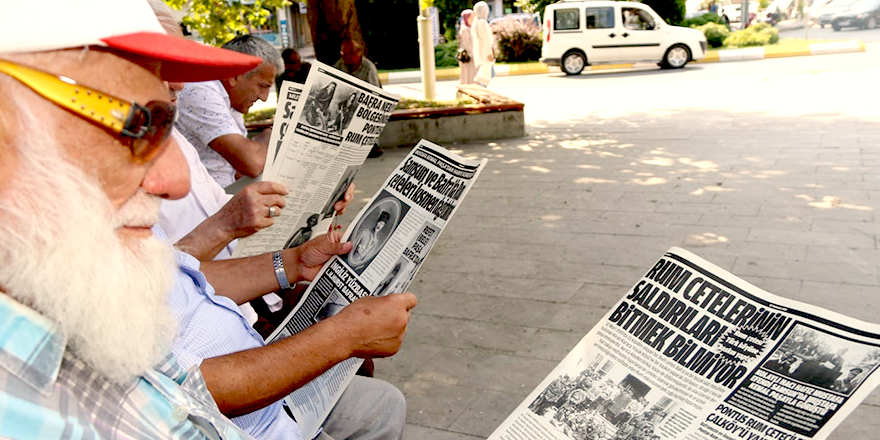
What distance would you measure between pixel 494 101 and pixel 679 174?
315 centimetres

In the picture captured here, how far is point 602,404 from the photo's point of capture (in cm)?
147

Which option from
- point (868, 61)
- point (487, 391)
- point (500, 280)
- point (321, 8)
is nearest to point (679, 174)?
point (500, 280)

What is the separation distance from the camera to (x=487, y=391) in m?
2.94

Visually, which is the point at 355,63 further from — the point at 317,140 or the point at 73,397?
the point at 73,397

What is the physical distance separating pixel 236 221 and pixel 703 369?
4.13 feet

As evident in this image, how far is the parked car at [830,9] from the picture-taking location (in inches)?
959

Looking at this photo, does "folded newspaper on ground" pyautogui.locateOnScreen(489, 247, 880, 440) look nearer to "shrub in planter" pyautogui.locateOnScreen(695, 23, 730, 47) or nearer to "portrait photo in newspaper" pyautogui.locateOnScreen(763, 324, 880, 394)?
"portrait photo in newspaper" pyautogui.locateOnScreen(763, 324, 880, 394)

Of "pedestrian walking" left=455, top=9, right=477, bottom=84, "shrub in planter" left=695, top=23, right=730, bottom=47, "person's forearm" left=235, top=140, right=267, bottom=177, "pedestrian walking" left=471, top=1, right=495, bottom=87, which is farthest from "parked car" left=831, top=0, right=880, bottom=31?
"person's forearm" left=235, top=140, right=267, bottom=177

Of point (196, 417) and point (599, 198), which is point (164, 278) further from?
point (599, 198)

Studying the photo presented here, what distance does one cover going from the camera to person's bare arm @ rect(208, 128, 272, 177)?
2773 millimetres

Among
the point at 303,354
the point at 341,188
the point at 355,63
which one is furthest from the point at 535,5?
the point at 303,354

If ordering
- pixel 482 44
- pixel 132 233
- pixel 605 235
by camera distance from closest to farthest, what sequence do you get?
1. pixel 132 233
2. pixel 605 235
3. pixel 482 44

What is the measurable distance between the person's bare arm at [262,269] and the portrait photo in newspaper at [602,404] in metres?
0.70

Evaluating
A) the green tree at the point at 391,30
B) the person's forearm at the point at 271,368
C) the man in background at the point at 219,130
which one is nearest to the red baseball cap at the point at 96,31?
the person's forearm at the point at 271,368
